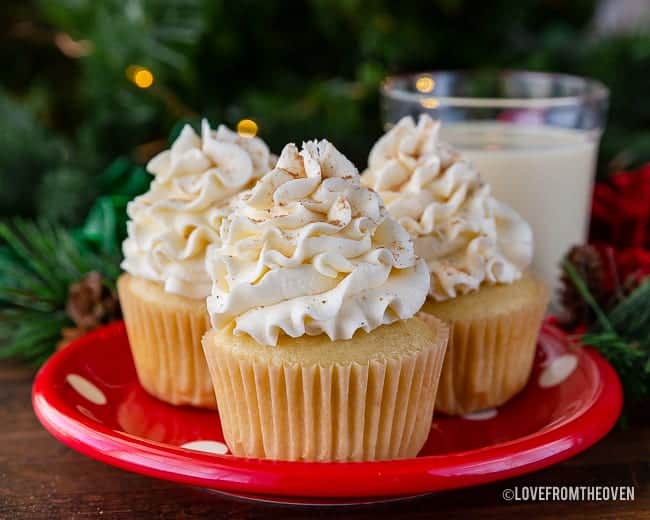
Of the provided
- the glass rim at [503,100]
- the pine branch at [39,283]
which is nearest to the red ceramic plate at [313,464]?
the pine branch at [39,283]

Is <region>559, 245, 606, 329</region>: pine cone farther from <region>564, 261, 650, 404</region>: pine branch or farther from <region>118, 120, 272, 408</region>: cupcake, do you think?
<region>118, 120, 272, 408</region>: cupcake

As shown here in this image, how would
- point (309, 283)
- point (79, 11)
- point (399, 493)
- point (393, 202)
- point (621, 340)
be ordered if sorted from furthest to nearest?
1. point (79, 11)
2. point (621, 340)
3. point (393, 202)
4. point (309, 283)
5. point (399, 493)

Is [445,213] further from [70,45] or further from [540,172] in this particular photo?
[70,45]

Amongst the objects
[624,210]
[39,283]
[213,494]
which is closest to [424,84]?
[624,210]

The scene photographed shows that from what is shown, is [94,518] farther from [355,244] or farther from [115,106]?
[115,106]

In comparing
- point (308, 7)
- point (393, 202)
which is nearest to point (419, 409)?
point (393, 202)
